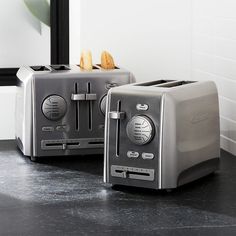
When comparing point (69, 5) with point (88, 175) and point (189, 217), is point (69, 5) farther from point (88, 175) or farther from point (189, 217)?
point (189, 217)

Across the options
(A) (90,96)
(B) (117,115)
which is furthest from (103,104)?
(B) (117,115)

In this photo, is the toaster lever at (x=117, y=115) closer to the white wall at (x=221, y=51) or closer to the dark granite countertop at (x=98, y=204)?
the dark granite countertop at (x=98, y=204)

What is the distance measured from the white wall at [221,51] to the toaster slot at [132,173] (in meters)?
0.41

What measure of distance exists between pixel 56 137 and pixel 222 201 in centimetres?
53

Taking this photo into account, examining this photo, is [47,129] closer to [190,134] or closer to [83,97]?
[83,97]

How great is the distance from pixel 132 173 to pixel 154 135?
0.10 metres

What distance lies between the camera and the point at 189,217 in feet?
4.79

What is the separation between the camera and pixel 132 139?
1.65m

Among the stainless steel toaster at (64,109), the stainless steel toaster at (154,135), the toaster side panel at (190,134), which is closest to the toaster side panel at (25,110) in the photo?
the stainless steel toaster at (64,109)

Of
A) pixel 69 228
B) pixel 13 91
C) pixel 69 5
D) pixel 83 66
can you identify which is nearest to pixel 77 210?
pixel 69 228

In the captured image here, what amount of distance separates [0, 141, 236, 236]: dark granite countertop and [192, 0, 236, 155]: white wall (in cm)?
13

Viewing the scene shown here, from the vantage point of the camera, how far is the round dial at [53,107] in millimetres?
1902

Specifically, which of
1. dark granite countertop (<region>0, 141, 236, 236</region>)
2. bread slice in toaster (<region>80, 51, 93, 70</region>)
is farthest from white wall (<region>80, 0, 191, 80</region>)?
dark granite countertop (<region>0, 141, 236, 236</region>)

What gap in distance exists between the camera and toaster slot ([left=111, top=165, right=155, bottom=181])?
164 centimetres
